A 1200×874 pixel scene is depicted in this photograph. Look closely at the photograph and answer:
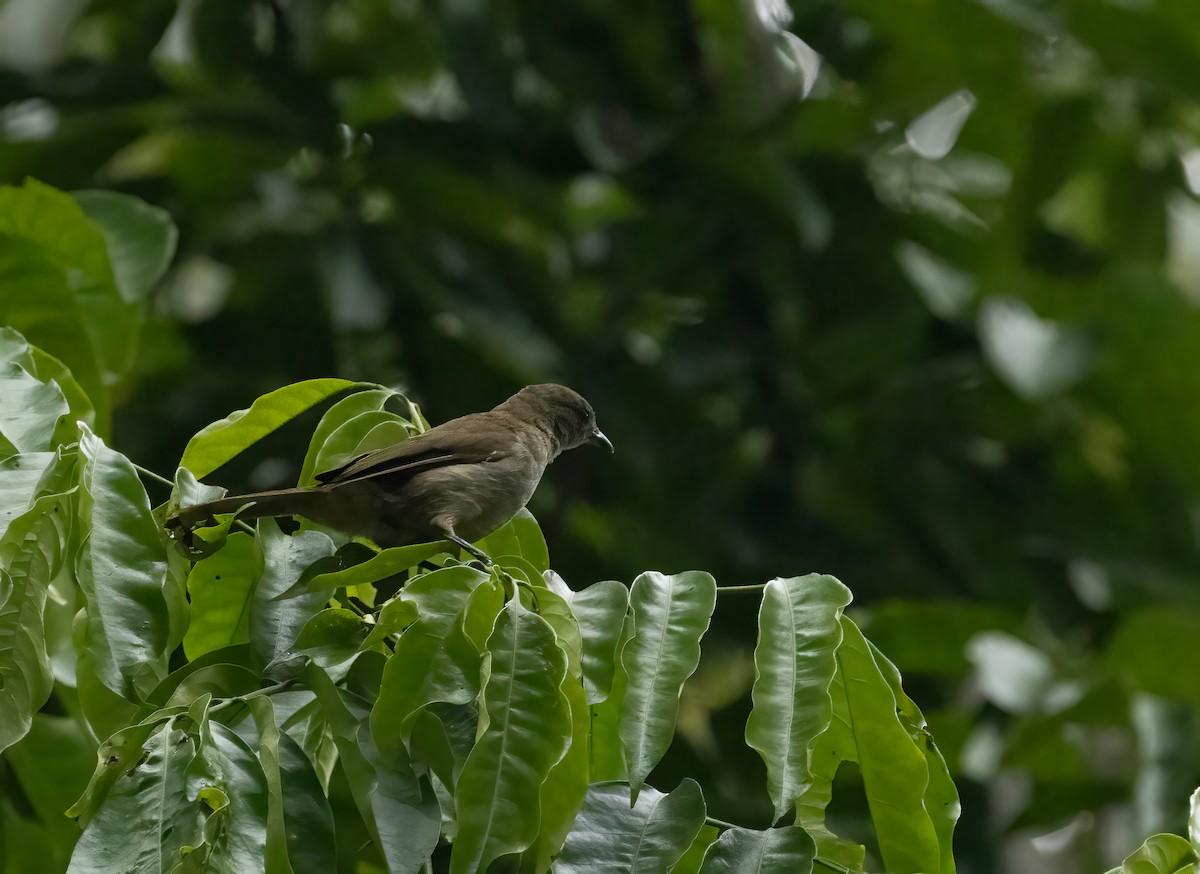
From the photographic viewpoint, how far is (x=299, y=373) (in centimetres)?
524

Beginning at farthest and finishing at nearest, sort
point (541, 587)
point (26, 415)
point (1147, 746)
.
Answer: point (1147, 746), point (26, 415), point (541, 587)

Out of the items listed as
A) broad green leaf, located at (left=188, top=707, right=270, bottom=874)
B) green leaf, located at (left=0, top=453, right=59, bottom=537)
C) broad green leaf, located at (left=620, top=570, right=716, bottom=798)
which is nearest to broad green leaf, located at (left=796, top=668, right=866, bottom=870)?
broad green leaf, located at (left=620, top=570, right=716, bottom=798)

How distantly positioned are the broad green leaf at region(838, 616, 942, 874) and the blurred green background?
2760 millimetres

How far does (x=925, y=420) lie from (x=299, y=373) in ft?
8.84

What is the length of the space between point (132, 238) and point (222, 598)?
1.78 meters

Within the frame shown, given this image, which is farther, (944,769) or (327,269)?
(327,269)

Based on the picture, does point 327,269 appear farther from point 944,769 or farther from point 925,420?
point 944,769

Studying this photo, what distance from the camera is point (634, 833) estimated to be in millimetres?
1945

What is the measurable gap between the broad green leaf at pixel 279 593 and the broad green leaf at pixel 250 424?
0.27 meters

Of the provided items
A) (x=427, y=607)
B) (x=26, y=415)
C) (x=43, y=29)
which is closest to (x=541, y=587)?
(x=427, y=607)

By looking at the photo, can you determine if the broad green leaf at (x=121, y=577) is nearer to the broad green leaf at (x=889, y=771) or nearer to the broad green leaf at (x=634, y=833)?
the broad green leaf at (x=634, y=833)

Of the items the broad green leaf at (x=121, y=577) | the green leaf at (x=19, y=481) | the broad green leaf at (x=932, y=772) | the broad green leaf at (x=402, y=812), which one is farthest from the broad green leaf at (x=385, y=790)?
the broad green leaf at (x=932, y=772)

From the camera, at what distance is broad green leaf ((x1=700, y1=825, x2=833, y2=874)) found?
190cm

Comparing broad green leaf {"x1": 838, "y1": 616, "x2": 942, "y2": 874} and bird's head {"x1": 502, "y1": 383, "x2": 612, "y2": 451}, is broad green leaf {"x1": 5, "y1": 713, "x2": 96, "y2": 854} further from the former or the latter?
broad green leaf {"x1": 838, "y1": 616, "x2": 942, "y2": 874}
